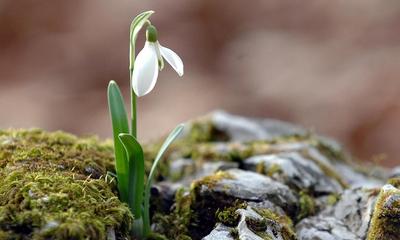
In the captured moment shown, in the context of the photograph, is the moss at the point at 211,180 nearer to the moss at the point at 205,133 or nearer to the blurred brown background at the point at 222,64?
the moss at the point at 205,133

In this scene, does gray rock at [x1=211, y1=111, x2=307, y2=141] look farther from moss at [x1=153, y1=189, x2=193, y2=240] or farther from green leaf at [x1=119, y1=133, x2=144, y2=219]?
green leaf at [x1=119, y1=133, x2=144, y2=219]

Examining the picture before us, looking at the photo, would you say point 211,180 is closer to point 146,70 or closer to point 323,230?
point 323,230

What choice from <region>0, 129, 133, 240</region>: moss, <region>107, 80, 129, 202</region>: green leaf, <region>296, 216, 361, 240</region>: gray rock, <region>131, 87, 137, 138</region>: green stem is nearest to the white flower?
<region>131, 87, 137, 138</region>: green stem

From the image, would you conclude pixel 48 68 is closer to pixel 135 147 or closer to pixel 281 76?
pixel 281 76

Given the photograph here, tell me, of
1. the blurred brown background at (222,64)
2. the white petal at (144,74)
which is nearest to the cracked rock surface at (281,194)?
the white petal at (144,74)

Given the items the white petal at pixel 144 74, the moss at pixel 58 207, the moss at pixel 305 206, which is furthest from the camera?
the moss at pixel 305 206

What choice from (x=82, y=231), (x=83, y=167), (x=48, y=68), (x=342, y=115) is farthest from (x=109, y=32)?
(x=82, y=231)

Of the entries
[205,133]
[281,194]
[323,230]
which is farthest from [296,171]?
[205,133]
